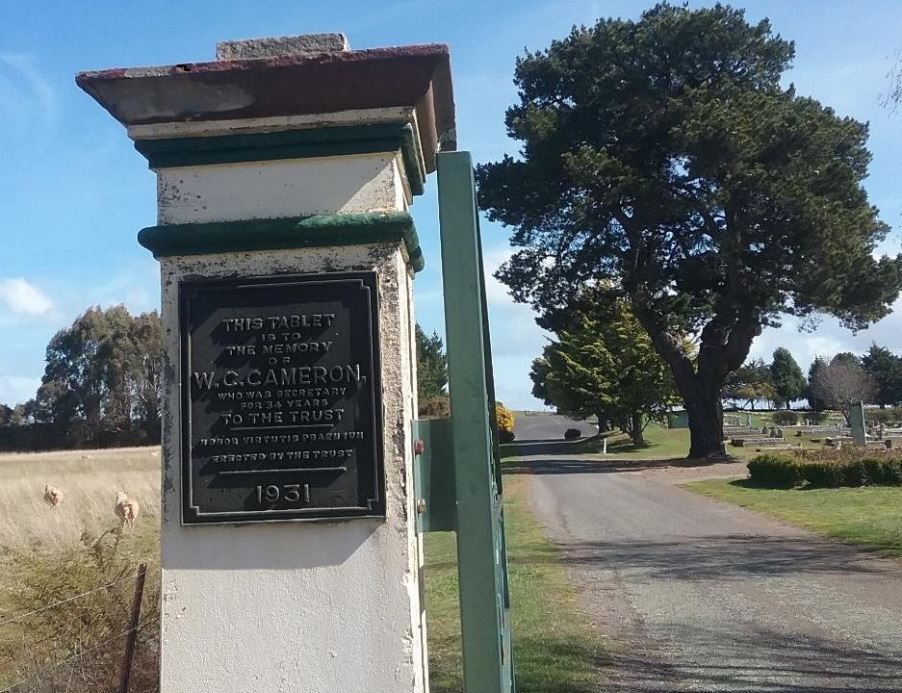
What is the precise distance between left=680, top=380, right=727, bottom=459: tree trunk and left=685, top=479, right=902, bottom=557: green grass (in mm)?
11040

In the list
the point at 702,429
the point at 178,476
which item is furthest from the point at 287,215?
the point at 702,429

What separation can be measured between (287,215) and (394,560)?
1.12 m

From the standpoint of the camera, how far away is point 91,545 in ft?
20.6

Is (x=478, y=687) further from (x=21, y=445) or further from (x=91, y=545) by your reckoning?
(x=21, y=445)

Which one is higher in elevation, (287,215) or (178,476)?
(287,215)

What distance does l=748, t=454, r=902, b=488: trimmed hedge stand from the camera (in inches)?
901

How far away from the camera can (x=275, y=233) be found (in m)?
2.97

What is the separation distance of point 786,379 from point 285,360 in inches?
4087

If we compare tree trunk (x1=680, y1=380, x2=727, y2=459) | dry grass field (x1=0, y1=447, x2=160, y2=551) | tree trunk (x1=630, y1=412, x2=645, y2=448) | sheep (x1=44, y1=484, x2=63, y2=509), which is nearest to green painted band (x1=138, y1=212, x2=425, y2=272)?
dry grass field (x1=0, y1=447, x2=160, y2=551)

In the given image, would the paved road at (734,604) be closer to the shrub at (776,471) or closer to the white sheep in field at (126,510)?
the white sheep in field at (126,510)

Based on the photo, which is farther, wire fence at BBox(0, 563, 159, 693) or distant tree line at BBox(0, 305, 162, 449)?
distant tree line at BBox(0, 305, 162, 449)

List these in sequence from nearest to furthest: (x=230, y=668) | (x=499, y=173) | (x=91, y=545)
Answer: (x=230, y=668) < (x=91, y=545) < (x=499, y=173)

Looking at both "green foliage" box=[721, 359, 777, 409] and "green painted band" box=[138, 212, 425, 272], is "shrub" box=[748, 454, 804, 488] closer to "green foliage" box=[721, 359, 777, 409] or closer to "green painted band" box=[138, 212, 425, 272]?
"green painted band" box=[138, 212, 425, 272]

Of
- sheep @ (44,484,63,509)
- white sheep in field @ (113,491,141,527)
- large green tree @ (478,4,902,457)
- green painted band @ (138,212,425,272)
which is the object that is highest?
large green tree @ (478,4,902,457)
